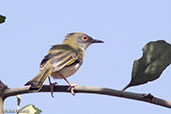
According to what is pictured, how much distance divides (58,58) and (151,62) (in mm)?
2866

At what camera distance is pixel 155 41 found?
8.54 feet

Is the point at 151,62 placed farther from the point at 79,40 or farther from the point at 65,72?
the point at 79,40

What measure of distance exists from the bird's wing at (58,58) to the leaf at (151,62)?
236cm

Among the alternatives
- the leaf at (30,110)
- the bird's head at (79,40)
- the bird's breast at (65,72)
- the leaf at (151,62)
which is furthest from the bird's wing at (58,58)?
the leaf at (151,62)

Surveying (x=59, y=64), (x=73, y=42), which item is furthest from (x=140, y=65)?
(x=73, y=42)

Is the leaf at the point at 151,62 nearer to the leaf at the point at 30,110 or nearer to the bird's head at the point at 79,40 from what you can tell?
the leaf at the point at 30,110

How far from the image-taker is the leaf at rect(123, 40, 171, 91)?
2.52 meters

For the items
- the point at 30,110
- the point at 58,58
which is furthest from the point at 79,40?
the point at 30,110

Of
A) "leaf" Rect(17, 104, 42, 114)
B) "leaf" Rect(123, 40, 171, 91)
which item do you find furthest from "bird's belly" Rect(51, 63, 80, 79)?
"leaf" Rect(123, 40, 171, 91)

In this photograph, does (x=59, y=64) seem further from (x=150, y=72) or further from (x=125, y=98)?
(x=125, y=98)

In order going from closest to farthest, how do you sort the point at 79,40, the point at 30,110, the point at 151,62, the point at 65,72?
1. the point at 151,62
2. the point at 30,110
3. the point at 65,72
4. the point at 79,40

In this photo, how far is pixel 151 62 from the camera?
261cm

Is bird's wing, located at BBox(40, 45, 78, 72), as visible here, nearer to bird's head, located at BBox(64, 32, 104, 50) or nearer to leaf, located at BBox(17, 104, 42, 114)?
leaf, located at BBox(17, 104, 42, 114)

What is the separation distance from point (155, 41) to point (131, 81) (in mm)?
409
